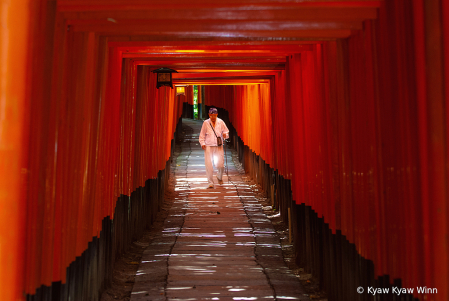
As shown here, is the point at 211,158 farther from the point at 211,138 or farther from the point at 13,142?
the point at 13,142

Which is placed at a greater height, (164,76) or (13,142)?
(164,76)

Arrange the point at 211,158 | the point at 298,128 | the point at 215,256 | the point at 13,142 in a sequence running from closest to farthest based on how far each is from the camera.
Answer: the point at 13,142 → the point at 298,128 → the point at 215,256 → the point at 211,158

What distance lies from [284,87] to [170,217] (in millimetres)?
2974

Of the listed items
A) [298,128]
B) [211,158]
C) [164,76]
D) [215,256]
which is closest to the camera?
[298,128]

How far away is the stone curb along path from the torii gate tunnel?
1.52 ft

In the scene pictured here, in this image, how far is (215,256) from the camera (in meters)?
5.18

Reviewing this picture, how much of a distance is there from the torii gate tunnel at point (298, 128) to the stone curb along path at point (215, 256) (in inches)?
18.2

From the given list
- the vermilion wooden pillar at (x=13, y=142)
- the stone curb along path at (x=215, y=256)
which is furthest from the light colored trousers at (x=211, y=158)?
the vermilion wooden pillar at (x=13, y=142)

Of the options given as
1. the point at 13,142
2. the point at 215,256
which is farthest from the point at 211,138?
the point at 13,142

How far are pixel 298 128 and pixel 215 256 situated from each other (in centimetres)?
177

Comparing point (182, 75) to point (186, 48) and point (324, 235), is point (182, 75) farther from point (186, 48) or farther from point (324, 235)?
point (324, 235)

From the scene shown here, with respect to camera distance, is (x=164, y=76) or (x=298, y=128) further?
(x=164, y=76)

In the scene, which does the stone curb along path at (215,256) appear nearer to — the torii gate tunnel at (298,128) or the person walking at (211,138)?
the torii gate tunnel at (298,128)

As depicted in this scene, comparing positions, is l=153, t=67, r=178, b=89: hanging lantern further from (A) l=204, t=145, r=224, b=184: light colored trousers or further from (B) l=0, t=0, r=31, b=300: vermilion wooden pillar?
(B) l=0, t=0, r=31, b=300: vermilion wooden pillar
